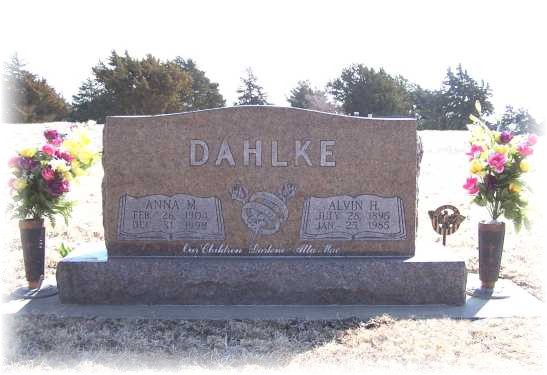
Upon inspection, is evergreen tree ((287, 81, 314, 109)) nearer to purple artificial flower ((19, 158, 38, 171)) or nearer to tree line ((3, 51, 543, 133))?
tree line ((3, 51, 543, 133))

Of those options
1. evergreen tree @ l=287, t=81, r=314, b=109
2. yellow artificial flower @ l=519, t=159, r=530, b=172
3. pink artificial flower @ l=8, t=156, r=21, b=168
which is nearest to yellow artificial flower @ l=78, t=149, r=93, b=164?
pink artificial flower @ l=8, t=156, r=21, b=168

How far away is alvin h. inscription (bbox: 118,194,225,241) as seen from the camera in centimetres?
525

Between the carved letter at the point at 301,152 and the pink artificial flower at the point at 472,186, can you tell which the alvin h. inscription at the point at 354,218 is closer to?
the carved letter at the point at 301,152

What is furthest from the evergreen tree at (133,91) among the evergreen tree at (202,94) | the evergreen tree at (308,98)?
the evergreen tree at (308,98)

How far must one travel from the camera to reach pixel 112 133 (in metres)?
5.25

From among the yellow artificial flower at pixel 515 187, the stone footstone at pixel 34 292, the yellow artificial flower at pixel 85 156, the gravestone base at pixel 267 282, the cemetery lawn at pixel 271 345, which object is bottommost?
the cemetery lawn at pixel 271 345

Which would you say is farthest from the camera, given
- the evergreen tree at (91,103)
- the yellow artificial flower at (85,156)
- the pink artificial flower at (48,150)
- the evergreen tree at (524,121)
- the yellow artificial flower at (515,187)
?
the evergreen tree at (91,103)

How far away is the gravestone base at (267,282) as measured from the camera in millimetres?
5016

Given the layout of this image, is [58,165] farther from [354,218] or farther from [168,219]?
[354,218]

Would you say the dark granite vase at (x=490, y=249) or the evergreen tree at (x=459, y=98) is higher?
the evergreen tree at (x=459, y=98)

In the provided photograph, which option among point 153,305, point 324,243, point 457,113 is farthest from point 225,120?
point 457,113

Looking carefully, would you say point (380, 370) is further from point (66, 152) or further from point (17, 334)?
point (66, 152)

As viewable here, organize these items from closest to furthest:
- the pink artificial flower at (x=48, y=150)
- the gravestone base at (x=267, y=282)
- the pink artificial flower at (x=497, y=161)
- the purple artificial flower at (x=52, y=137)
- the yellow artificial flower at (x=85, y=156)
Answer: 1. the gravestone base at (x=267, y=282)
2. the pink artificial flower at (x=497, y=161)
3. the pink artificial flower at (x=48, y=150)
4. the purple artificial flower at (x=52, y=137)
5. the yellow artificial flower at (x=85, y=156)

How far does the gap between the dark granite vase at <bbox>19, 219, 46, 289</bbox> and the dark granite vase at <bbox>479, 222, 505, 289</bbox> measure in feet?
13.7
